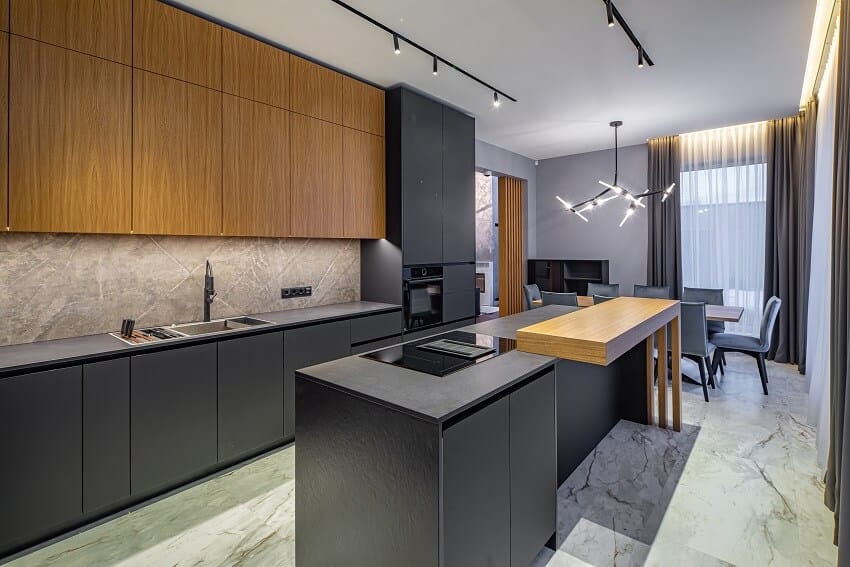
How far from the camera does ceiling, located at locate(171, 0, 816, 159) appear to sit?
8.52 feet

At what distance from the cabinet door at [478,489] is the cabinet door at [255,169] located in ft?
7.43

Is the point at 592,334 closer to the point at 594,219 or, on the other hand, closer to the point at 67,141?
the point at 67,141

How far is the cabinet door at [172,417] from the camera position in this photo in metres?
2.12

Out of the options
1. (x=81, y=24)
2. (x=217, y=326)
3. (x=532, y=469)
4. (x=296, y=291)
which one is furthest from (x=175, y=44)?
(x=532, y=469)

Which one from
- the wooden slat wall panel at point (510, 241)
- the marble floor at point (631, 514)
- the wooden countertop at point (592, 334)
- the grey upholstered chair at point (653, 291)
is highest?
the wooden slat wall panel at point (510, 241)

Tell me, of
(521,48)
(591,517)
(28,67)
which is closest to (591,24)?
(521,48)

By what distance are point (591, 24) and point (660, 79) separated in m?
1.35

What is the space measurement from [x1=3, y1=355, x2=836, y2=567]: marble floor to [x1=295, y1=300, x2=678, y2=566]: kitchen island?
40 cm

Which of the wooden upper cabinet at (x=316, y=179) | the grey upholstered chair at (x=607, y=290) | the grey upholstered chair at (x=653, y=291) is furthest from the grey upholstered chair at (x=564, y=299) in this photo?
the wooden upper cabinet at (x=316, y=179)

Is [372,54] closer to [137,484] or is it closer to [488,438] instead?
[488,438]

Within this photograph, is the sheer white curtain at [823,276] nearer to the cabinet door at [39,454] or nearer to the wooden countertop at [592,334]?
the wooden countertop at [592,334]

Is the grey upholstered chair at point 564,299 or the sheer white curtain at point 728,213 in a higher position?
the sheer white curtain at point 728,213

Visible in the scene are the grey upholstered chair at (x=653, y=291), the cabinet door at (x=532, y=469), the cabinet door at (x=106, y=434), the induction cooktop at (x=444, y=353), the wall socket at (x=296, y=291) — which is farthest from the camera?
the grey upholstered chair at (x=653, y=291)

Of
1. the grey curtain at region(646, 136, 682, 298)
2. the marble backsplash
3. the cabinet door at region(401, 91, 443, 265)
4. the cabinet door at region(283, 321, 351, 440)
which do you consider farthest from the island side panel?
the grey curtain at region(646, 136, 682, 298)
